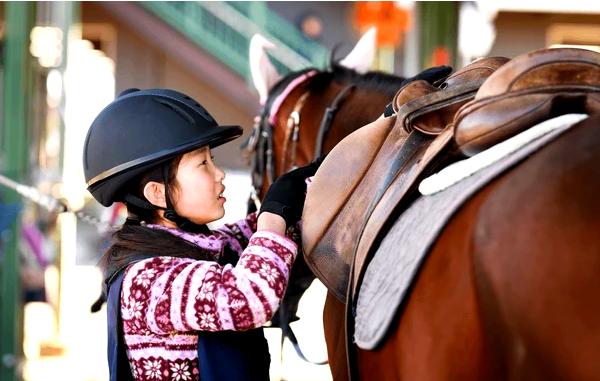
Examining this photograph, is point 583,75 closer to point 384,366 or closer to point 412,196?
point 412,196

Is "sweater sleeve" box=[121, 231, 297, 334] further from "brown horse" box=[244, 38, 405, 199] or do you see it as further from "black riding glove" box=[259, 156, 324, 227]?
"brown horse" box=[244, 38, 405, 199]

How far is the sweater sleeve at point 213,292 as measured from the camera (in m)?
1.99

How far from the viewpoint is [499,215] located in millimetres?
1450

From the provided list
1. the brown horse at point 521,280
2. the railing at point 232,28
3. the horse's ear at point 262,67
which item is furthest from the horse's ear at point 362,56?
the railing at point 232,28

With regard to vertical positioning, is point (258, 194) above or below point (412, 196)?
below

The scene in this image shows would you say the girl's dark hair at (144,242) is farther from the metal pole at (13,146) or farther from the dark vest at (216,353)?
the metal pole at (13,146)

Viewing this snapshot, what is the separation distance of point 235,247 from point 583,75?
3.54 feet

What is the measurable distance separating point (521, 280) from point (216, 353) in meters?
0.90

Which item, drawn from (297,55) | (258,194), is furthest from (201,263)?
(297,55)

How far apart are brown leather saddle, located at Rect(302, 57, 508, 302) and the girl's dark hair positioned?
0.28 meters

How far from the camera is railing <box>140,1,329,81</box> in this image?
1201 cm

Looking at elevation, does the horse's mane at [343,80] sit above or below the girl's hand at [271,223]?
above

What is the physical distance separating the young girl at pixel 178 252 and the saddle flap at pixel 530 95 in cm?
57

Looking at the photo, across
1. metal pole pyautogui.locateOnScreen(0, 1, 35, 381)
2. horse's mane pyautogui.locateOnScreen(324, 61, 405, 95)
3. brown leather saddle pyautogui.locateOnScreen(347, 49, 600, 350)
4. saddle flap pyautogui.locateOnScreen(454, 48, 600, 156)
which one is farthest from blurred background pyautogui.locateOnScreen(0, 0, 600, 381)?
saddle flap pyautogui.locateOnScreen(454, 48, 600, 156)
